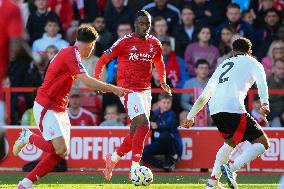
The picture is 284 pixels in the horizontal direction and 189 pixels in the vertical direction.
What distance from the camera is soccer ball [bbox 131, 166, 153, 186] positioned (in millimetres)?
13359

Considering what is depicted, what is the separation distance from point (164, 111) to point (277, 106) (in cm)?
216

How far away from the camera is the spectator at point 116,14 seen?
19.3m

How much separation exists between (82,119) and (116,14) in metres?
2.90

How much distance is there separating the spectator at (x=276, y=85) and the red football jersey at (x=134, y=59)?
3.80 metres

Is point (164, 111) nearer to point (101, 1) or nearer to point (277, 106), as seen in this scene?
point (277, 106)

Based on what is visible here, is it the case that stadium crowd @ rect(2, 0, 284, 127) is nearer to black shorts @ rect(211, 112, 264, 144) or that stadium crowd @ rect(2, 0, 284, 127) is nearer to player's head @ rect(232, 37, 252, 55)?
player's head @ rect(232, 37, 252, 55)

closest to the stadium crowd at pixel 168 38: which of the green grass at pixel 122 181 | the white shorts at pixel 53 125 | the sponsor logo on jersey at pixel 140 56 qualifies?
the green grass at pixel 122 181

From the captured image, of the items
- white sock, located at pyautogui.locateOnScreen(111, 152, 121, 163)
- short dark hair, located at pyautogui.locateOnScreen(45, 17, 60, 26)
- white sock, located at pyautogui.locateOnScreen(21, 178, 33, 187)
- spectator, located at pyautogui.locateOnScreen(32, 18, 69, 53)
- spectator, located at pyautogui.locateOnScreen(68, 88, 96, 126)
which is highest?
short dark hair, located at pyautogui.locateOnScreen(45, 17, 60, 26)

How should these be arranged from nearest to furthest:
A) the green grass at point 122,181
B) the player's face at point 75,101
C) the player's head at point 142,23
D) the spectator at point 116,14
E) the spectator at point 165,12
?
the green grass at point 122,181 < the player's head at point 142,23 < the player's face at point 75,101 < the spectator at point 165,12 < the spectator at point 116,14

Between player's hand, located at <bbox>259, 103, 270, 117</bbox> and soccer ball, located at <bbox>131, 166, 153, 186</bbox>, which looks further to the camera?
soccer ball, located at <bbox>131, 166, 153, 186</bbox>

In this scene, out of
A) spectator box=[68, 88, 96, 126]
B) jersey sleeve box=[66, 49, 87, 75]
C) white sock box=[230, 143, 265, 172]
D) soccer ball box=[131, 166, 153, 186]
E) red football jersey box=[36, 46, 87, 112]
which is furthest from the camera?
spectator box=[68, 88, 96, 126]

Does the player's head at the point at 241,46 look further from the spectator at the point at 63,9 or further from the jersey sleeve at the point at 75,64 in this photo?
the spectator at the point at 63,9

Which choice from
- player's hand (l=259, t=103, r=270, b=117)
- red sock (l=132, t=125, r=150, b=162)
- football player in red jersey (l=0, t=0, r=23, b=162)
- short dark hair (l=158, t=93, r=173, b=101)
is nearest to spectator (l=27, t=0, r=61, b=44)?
short dark hair (l=158, t=93, r=173, b=101)

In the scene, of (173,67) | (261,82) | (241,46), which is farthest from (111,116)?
(261,82)
